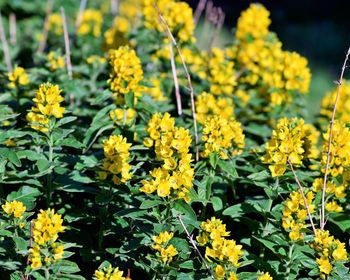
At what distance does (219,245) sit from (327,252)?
1.43 feet

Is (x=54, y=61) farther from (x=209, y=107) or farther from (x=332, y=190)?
(x=332, y=190)

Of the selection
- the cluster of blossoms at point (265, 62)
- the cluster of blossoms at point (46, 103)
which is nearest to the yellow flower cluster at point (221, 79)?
the cluster of blossoms at point (265, 62)

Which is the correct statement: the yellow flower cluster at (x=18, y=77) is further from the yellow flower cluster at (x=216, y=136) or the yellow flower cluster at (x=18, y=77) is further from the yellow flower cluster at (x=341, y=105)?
the yellow flower cluster at (x=341, y=105)

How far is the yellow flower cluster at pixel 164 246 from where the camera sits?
2.66 meters

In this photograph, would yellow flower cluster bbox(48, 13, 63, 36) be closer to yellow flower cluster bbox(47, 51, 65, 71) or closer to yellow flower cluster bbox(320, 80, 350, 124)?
yellow flower cluster bbox(47, 51, 65, 71)

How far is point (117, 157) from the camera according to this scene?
2932 mm

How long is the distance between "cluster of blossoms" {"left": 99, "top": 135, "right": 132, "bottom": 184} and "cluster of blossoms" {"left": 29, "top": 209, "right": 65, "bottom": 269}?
1.44ft

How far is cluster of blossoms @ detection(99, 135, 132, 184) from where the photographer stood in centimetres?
290

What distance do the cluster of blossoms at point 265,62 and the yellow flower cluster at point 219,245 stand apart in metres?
1.94

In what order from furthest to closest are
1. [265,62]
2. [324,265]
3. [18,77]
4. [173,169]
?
[265,62], [18,77], [173,169], [324,265]

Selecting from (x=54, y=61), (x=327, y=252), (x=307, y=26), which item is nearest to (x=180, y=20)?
(x=54, y=61)

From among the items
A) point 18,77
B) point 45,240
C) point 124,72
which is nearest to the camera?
point 45,240

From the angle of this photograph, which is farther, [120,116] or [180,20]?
[180,20]

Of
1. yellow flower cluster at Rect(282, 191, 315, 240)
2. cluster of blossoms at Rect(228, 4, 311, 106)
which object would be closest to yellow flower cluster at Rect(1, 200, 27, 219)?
yellow flower cluster at Rect(282, 191, 315, 240)
